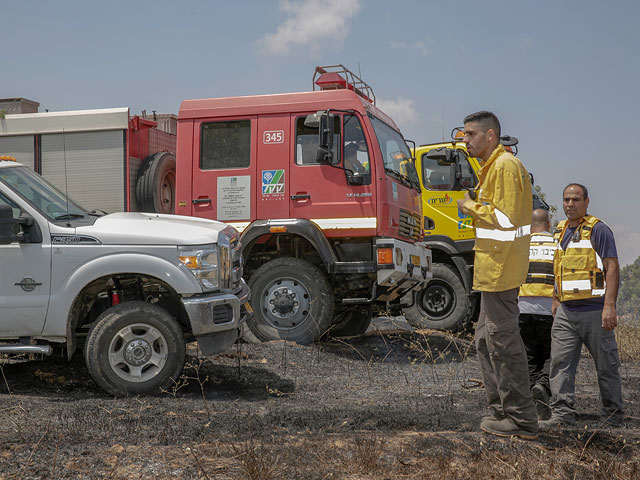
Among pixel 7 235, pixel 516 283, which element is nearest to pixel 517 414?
pixel 516 283

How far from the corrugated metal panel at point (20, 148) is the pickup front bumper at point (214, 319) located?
492 cm

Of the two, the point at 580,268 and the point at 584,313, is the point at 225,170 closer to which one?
the point at 580,268

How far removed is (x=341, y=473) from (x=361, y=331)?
6.82 meters

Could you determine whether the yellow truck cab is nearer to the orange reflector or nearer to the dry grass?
the dry grass

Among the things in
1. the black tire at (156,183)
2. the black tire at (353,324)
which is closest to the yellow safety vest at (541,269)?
the black tire at (353,324)

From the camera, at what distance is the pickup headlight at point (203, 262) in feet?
21.7

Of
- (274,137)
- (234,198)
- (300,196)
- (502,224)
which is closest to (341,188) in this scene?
(300,196)

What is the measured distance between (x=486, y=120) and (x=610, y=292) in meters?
1.78

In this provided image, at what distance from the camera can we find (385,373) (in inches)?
336

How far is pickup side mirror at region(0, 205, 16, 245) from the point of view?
20.8 ft

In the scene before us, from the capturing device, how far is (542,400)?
605 cm

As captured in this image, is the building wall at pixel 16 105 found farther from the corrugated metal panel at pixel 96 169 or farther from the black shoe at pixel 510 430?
the black shoe at pixel 510 430

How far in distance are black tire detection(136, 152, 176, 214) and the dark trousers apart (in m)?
5.31

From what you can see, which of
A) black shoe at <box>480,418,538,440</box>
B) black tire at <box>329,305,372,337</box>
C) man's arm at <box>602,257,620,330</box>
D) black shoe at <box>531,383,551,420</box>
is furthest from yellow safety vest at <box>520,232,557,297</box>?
black tire at <box>329,305,372,337</box>
